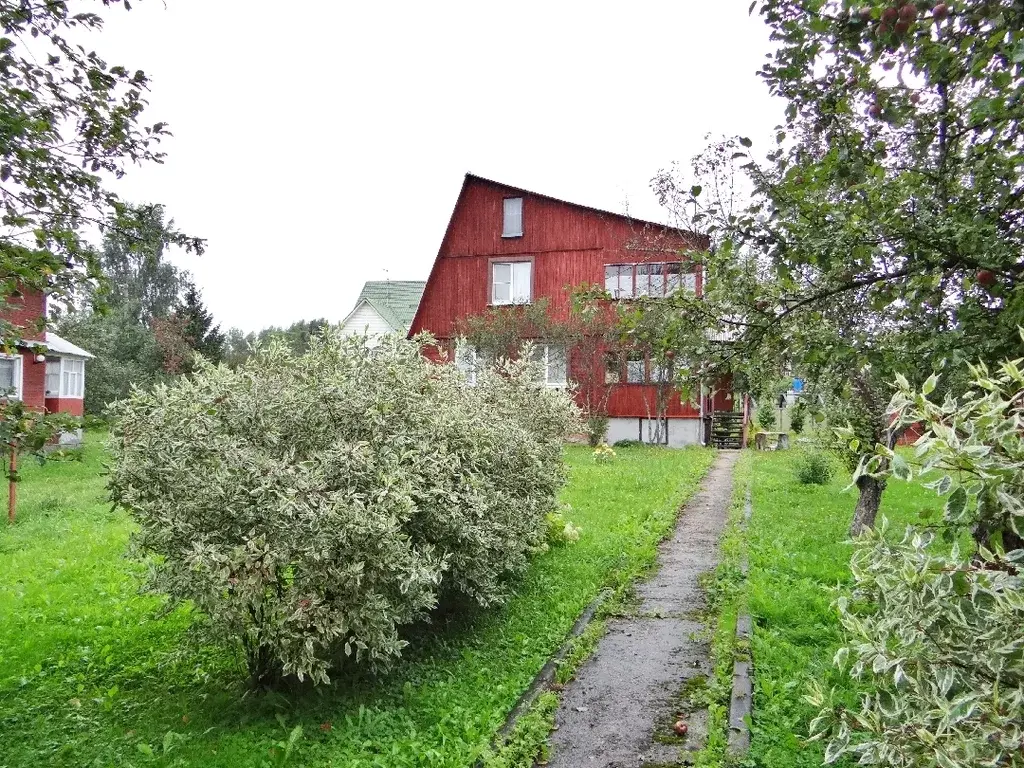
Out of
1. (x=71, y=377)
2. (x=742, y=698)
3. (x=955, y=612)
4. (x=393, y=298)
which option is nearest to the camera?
(x=955, y=612)

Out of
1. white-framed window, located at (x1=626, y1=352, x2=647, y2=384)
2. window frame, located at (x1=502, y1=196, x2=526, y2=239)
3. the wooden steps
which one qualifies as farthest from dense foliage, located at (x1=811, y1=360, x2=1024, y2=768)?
window frame, located at (x1=502, y1=196, x2=526, y2=239)

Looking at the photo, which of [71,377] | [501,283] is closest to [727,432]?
[501,283]

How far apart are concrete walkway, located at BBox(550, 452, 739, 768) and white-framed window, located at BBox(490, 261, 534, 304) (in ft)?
62.7

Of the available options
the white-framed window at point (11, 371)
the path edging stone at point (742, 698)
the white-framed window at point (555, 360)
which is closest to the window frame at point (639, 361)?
the white-framed window at point (555, 360)

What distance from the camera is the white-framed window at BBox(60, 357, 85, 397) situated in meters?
26.0

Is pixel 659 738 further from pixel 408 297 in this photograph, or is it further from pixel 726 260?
pixel 408 297

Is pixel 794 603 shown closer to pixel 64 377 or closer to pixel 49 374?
pixel 49 374

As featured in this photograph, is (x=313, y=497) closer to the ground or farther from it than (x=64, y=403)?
closer to the ground

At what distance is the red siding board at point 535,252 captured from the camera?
25.3m

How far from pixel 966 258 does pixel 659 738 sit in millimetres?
3250

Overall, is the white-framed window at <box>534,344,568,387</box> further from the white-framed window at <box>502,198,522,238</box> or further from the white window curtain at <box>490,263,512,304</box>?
the white-framed window at <box>502,198,522,238</box>

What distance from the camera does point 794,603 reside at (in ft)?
21.9

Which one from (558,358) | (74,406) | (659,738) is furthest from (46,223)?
(74,406)

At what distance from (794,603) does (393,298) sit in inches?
1251
